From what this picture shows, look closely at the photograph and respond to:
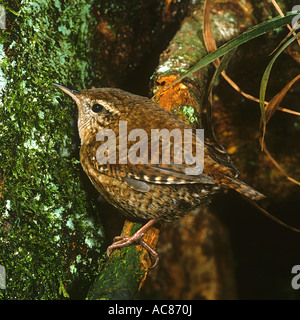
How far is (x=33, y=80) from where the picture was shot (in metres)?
2.27

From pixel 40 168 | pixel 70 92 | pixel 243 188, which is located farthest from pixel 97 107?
pixel 243 188

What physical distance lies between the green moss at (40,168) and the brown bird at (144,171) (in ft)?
0.51

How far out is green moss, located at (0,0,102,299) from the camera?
6.67 feet

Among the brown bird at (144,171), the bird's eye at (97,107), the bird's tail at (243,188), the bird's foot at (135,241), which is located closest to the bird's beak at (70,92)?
the brown bird at (144,171)

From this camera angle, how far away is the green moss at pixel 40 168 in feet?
6.67

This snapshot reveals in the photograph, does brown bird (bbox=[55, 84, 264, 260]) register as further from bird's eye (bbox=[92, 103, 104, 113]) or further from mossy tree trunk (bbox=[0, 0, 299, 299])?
mossy tree trunk (bbox=[0, 0, 299, 299])

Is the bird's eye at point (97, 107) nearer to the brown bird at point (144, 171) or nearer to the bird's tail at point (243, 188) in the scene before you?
the brown bird at point (144, 171)

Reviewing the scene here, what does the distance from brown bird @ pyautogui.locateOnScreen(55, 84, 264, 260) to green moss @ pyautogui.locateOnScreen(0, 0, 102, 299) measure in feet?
0.51

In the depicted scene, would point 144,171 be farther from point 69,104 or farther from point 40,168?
point 69,104

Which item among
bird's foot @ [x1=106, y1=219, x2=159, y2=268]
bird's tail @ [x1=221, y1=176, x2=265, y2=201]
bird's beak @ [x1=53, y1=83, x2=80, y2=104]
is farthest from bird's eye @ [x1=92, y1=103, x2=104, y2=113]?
bird's tail @ [x1=221, y1=176, x2=265, y2=201]

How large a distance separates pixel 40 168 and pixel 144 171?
624 mm

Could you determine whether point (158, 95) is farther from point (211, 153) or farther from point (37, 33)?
point (37, 33)

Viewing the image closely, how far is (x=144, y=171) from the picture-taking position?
7.21 feet
